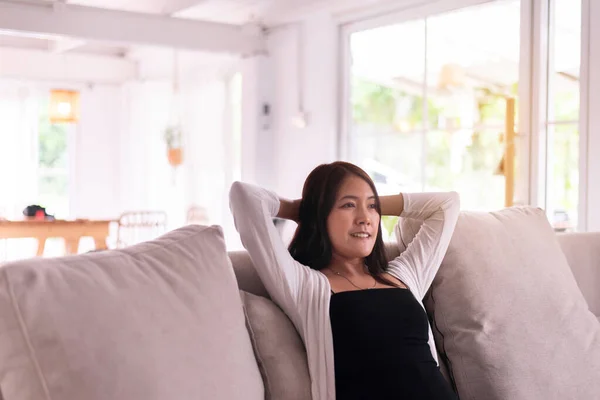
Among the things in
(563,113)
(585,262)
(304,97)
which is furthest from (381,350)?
(304,97)

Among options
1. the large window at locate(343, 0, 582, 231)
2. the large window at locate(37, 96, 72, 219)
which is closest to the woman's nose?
the large window at locate(343, 0, 582, 231)

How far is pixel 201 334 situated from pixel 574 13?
3.32m

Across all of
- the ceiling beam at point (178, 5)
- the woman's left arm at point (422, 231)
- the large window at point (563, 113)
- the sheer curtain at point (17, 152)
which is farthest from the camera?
the sheer curtain at point (17, 152)

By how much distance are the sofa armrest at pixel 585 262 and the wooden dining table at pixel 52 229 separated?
14.5 feet

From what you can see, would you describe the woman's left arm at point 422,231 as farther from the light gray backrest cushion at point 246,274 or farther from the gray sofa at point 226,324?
the light gray backrest cushion at point 246,274

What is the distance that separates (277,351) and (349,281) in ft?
1.11

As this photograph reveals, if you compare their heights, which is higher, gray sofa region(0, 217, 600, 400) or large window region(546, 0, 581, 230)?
large window region(546, 0, 581, 230)

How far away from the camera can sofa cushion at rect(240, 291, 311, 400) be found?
1.72 meters

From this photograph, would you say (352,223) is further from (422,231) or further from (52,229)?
(52,229)

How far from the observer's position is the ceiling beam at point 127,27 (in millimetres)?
5621

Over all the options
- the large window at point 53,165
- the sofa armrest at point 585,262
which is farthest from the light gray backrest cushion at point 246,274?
the large window at point 53,165

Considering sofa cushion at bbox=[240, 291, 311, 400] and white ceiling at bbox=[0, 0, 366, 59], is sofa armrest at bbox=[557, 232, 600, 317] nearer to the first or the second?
sofa cushion at bbox=[240, 291, 311, 400]

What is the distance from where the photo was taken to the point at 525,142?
4.36 meters

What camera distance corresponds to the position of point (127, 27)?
5977 mm
